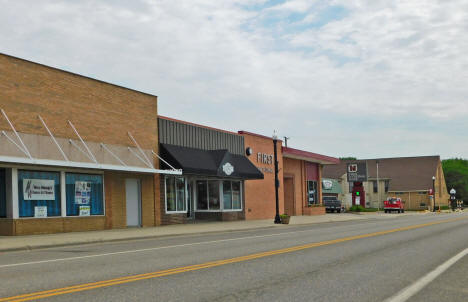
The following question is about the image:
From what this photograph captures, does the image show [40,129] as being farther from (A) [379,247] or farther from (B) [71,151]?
(A) [379,247]

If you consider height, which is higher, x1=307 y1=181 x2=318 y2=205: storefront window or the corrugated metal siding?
the corrugated metal siding

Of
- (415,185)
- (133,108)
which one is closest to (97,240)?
(133,108)

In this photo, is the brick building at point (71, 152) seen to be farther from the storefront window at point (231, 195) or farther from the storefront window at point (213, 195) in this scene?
the storefront window at point (231, 195)

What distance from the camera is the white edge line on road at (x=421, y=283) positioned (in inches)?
291

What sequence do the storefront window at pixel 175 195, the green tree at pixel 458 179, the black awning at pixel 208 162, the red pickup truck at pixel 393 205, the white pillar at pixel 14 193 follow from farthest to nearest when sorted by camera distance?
the green tree at pixel 458 179 < the red pickup truck at pixel 393 205 < the storefront window at pixel 175 195 < the black awning at pixel 208 162 < the white pillar at pixel 14 193

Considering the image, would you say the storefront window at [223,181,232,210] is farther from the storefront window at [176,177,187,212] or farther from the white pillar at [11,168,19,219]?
the white pillar at [11,168,19,219]

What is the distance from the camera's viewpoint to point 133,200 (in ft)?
90.5

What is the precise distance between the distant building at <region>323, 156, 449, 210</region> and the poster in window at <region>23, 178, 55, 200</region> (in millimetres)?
65479

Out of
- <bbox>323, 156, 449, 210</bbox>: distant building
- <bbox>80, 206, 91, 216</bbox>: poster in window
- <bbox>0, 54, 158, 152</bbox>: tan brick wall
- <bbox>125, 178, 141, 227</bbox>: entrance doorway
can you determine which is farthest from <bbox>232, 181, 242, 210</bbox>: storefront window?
<bbox>323, 156, 449, 210</bbox>: distant building

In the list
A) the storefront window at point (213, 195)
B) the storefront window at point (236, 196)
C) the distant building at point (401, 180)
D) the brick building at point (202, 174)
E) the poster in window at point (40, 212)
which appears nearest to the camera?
the poster in window at point (40, 212)

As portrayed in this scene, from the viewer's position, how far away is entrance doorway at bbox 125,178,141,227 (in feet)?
89.2

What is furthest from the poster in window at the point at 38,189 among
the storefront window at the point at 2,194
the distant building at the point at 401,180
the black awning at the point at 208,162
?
the distant building at the point at 401,180

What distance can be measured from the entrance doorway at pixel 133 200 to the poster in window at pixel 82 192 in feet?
9.40

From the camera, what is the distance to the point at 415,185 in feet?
284
